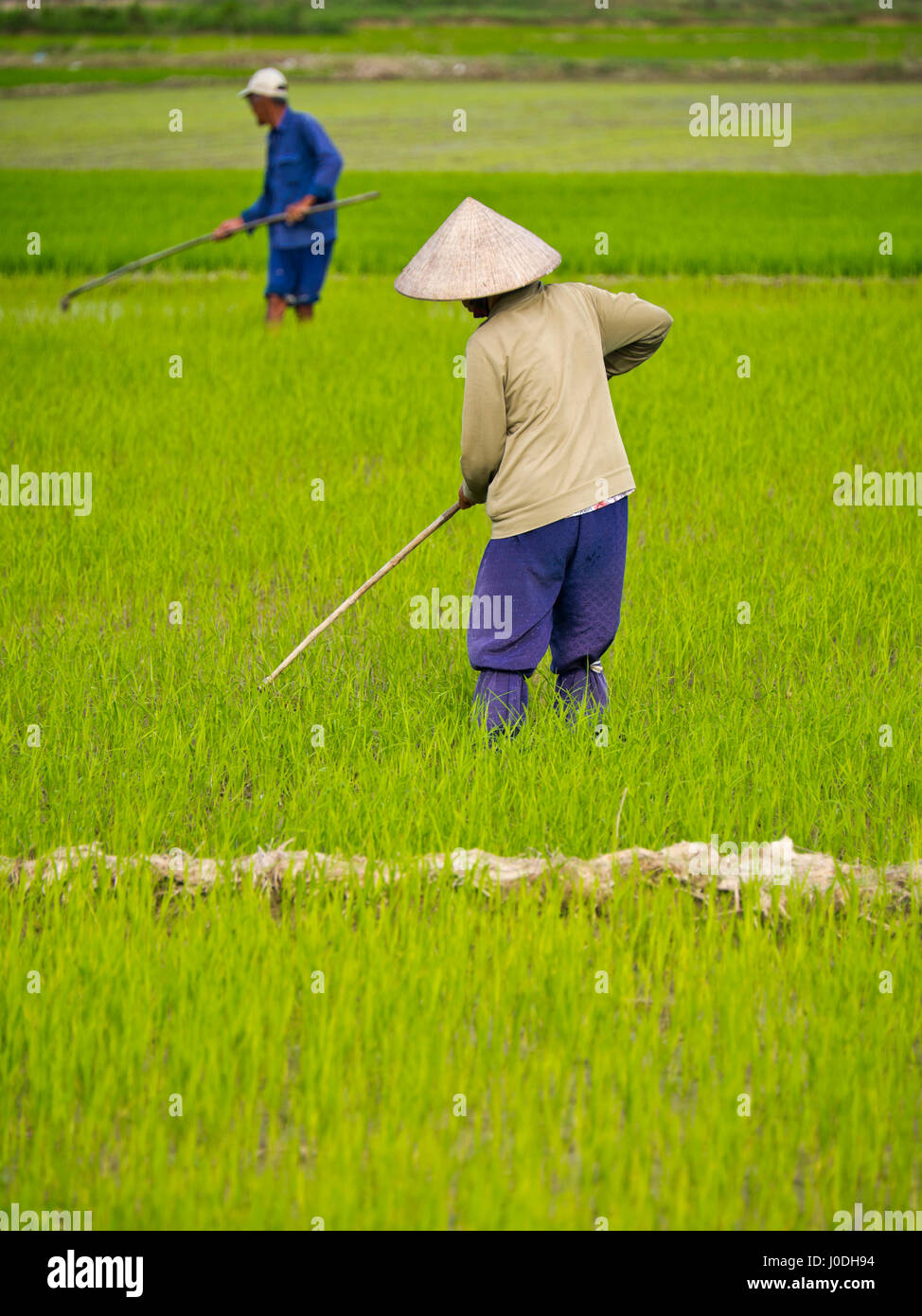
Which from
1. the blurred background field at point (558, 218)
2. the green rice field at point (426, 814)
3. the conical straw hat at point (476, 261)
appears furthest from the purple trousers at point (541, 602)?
the blurred background field at point (558, 218)

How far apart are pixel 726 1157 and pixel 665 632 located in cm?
229

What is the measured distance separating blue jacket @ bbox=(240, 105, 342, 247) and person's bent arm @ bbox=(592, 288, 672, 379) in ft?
18.5

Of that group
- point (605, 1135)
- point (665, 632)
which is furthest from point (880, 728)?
point (605, 1135)

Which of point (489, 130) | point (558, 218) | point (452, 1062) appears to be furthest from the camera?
point (489, 130)

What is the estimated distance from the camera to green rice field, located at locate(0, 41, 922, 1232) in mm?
2166

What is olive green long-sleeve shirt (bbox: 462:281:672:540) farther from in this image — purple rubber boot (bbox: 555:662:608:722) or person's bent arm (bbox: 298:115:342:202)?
person's bent arm (bbox: 298:115:342:202)

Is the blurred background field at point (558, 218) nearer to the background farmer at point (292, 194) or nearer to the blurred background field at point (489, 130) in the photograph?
the background farmer at point (292, 194)

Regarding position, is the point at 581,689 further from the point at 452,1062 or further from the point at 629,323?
the point at 452,1062

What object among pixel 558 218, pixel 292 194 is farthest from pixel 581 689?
pixel 558 218

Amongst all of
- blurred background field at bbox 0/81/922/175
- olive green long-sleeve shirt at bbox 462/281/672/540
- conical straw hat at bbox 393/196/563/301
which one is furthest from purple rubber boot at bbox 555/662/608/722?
blurred background field at bbox 0/81/922/175

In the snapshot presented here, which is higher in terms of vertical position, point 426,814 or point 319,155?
point 319,155

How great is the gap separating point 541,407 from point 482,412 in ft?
0.48

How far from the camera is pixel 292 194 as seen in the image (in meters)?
8.83

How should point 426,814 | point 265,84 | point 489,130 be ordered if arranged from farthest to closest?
point 489,130
point 265,84
point 426,814
